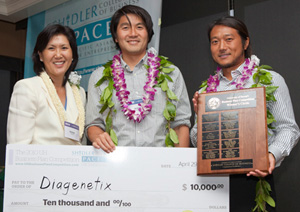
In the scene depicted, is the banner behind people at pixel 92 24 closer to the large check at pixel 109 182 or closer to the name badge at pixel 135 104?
the name badge at pixel 135 104

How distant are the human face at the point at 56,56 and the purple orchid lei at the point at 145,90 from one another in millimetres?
363

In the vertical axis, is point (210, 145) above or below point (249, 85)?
below

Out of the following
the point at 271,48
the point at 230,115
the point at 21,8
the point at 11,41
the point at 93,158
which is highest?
the point at 21,8

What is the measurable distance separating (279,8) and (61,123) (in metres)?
2.08

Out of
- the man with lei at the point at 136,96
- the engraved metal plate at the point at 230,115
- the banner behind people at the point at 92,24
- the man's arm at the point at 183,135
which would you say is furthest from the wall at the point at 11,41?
the engraved metal plate at the point at 230,115

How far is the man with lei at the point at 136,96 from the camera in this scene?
2463 millimetres

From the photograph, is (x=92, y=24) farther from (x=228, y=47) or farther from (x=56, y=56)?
(x=228, y=47)

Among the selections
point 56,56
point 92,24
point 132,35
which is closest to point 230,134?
point 132,35

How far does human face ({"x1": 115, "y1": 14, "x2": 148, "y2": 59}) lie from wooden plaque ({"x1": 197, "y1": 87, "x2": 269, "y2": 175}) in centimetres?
71

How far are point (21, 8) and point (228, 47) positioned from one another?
3588mm

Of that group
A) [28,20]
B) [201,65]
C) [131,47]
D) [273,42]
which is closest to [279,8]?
[273,42]

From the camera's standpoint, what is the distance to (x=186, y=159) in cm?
214

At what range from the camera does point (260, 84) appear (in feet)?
7.34

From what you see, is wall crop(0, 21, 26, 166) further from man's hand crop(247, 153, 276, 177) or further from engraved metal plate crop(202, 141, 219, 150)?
man's hand crop(247, 153, 276, 177)
